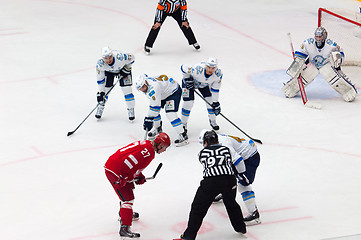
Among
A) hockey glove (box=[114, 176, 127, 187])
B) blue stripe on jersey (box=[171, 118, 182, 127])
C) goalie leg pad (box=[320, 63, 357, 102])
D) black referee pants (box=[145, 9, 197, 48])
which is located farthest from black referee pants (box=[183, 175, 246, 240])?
black referee pants (box=[145, 9, 197, 48])

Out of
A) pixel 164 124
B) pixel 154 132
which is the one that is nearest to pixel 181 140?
pixel 154 132

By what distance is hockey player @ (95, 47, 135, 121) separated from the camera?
863 centimetres

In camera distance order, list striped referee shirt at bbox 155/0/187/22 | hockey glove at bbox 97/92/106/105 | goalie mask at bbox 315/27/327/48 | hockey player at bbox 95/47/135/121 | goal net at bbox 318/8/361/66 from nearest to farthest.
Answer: hockey player at bbox 95/47/135/121, hockey glove at bbox 97/92/106/105, goalie mask at bbox 315/27/327/48, goal net at bbox 318/8/361/66, striped referee shirt at bbox 155/0/187/22

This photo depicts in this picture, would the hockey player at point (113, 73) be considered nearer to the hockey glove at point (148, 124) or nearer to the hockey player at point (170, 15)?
the hockey glove at point (148, 124)

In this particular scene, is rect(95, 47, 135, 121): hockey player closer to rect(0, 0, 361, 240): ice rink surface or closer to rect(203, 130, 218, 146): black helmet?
rect(0, 0, 361, 240): ice rink surface

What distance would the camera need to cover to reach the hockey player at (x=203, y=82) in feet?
27.1

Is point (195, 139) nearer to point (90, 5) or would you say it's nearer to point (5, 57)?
point (5, 57)

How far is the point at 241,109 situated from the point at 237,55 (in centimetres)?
234

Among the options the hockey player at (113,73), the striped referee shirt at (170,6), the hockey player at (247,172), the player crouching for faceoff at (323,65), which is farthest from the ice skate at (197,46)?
the hockey player at (247,172)

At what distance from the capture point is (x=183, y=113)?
858 centimetres

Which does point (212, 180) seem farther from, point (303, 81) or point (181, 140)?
point (303, 81)

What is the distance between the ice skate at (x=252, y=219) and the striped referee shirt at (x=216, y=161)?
689 millimetres

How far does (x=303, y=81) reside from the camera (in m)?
9.80

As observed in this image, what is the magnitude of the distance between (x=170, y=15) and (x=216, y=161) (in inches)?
224
